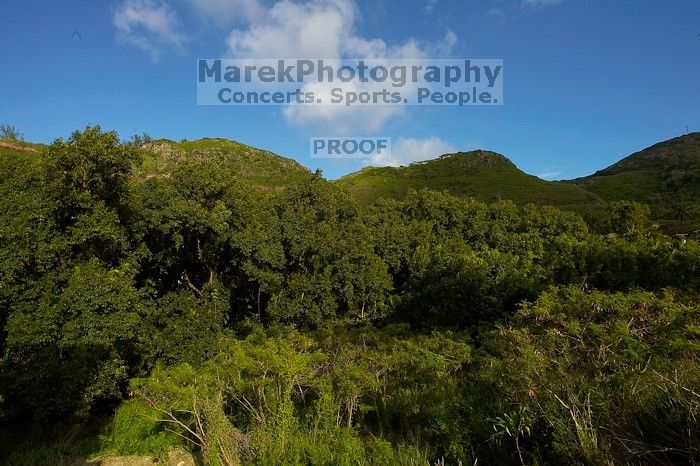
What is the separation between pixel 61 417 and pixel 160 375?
4.10 m

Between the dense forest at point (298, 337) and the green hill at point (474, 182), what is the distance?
53.2 metres

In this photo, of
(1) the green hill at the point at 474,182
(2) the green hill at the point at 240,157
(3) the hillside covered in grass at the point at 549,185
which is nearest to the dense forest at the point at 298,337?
(3) the hillside covered in grass at the point at 549,185

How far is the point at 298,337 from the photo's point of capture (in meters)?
11.3

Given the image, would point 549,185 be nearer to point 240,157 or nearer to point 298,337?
point 240,157

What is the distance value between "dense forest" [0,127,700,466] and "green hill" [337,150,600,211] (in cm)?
5321

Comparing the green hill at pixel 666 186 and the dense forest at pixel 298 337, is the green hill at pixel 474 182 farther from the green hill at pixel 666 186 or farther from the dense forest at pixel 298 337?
the dense forest at pixel 298 337

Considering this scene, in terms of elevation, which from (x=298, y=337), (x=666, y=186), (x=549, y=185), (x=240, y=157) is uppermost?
(x=240, y=157)

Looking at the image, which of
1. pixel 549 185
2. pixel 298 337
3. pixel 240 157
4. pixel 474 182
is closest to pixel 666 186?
pixel 549 185

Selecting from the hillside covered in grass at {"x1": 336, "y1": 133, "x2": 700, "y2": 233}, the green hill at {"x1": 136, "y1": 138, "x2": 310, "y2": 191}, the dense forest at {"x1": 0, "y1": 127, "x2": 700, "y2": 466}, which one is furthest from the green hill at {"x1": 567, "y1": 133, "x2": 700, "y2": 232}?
the green hill at {"x1": 136, "y1": 138, "x2": 310, "y2": 191}

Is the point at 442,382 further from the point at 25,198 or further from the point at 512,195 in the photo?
the point at 512,195

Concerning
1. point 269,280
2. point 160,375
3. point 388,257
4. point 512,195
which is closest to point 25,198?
point 160,375

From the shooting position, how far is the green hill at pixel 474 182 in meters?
74.9

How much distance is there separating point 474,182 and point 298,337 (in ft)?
273

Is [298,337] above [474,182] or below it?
below
